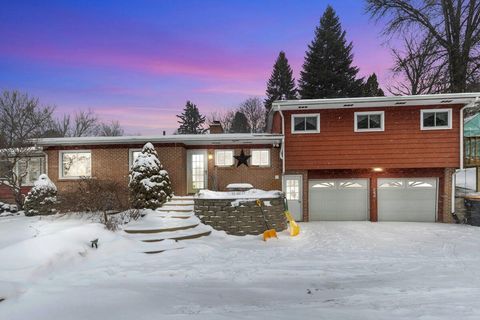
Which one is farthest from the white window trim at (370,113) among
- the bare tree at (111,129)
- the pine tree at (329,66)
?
the bare tree at (111,129)

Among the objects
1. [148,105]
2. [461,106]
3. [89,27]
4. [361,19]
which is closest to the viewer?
[461,106]

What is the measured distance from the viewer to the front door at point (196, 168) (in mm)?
13766

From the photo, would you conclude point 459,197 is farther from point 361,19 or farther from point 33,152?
point 33,152

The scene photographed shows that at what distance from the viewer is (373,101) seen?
40.1ft

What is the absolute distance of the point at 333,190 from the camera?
13.5m

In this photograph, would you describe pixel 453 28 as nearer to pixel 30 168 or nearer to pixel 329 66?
pixel 329 66

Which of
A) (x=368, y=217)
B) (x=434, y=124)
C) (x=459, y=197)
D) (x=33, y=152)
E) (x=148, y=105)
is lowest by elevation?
(x=368, y=217)

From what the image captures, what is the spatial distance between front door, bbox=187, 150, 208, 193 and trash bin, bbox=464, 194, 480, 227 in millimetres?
11664

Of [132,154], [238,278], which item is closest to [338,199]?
[238,278]

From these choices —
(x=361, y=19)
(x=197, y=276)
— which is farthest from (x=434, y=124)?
(x=197, y=276)

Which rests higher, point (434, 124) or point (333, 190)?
point (434, 124)

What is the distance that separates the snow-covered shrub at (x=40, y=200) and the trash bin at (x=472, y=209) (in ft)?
58.0

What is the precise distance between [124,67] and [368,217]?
14957 mm

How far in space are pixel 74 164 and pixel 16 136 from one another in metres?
5.73
